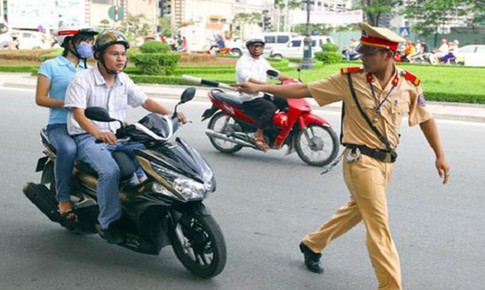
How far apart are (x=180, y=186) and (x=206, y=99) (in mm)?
11426

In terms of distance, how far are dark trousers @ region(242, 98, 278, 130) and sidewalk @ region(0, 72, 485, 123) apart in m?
5.53

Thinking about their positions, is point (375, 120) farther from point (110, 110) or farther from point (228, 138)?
point (228, 138)

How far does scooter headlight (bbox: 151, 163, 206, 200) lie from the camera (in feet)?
12.5

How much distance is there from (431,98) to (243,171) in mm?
8428

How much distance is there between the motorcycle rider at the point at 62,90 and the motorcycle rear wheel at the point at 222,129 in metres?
3.62

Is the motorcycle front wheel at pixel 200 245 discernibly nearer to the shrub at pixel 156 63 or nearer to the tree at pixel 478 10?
the shrub at pixel 156 63

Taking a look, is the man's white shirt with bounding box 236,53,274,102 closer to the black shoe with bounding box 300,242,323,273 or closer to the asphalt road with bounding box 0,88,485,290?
the asphalt road with bounding box 0,88,485,290

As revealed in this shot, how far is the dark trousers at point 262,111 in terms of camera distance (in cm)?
797

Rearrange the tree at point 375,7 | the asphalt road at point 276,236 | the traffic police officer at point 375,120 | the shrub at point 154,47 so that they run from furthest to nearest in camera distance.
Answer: the tree at point 375,7
the shrub at point 154,47
the asphalt road at point 276,236
the traffic police officer at point 375,120

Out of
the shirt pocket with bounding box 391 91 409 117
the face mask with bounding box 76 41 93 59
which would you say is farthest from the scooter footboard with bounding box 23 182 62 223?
the shirt pocket with bounding box 391 91 409 117

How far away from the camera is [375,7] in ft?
138

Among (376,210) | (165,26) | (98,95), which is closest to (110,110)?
(98,95)

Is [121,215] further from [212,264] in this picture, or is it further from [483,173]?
[483,173]

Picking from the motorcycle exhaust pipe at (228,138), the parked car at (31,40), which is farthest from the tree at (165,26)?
the motorcycle exhaust pipe at (228,138)
